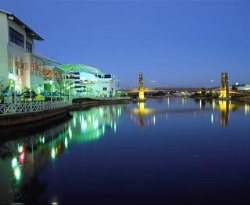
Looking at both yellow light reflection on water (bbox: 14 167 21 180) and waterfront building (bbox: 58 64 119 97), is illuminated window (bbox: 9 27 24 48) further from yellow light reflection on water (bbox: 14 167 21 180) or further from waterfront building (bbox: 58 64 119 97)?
waterfront building (bbox: 58 64 119 97)

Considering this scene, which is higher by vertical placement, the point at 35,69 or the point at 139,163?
the point at 35,69

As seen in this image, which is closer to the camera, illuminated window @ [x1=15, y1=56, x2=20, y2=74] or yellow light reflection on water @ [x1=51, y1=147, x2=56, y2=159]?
yellow light reflection on water @ [x1=51, y1=147, x2=56, y2=159]

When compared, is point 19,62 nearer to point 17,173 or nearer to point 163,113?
point 163,113

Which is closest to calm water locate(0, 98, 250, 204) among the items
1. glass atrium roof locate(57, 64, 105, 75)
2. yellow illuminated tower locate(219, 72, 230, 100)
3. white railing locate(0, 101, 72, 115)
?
white railing locate(0, 101, 72, 115)

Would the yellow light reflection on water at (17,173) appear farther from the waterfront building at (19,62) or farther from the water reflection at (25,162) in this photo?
the waterfront building at (19,62)

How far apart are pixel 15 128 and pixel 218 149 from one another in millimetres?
17421

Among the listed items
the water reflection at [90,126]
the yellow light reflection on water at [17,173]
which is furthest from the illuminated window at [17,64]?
the yellow light reflection on water at [17,173]

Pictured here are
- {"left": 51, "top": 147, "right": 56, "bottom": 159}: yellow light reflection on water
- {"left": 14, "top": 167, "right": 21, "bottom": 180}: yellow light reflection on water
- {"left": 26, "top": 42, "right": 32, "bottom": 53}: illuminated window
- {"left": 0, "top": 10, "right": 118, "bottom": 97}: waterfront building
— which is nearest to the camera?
{"left": 14, "top": 167, "right": 21, "bottom": 180}: yellow light reflection on water

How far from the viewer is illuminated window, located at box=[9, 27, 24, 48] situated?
4108 cm

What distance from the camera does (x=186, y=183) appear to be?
1335 centimetres

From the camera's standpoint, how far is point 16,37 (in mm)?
43250

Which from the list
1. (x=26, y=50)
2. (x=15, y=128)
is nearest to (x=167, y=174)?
(x=15, y=128)

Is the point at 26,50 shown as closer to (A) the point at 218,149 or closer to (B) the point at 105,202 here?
(A) the point at 218,149

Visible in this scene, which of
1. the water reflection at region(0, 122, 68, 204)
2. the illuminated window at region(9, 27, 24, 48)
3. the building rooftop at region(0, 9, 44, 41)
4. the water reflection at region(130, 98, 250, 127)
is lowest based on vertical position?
the water reflection at region(130, 98, 250, 127)
